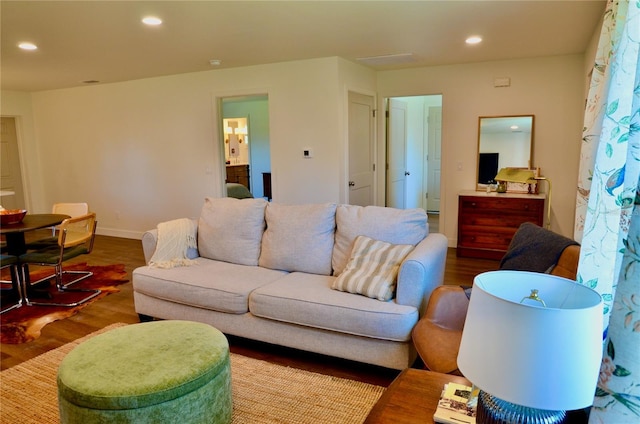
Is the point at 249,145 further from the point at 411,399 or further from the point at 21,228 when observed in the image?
the point at 411,399

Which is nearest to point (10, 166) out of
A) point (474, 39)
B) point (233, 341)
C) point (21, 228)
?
point (21, 228)

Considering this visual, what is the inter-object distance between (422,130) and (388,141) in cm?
182

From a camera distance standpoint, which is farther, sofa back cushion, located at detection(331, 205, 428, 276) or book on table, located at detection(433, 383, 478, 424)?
sofa back cushion, located at detection(331, 205, 428, 276)

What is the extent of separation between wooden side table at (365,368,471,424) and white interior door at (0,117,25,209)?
309 inches

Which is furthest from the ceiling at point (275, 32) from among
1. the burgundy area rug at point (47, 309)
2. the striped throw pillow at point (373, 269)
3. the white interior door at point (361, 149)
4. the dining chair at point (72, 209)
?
the burgundy area rug at point (47, 309)

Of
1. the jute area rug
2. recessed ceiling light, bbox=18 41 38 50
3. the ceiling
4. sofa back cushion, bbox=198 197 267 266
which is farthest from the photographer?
recessed ceiling light, bbox=18 41 38 50

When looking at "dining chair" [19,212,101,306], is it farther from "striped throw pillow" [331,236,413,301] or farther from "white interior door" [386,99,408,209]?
"white interior door" [386,99,408,209]

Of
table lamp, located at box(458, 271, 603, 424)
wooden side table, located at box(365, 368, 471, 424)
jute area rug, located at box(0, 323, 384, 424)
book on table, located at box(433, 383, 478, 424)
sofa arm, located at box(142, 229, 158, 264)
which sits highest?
table lamp, located at box(458, 271, 603, 424)

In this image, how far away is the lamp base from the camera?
94 centimetres

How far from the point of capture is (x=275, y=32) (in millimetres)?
3658

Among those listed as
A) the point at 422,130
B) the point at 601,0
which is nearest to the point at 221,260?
the point at 601,0

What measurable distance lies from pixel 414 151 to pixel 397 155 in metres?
1.08

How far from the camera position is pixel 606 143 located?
0.96m

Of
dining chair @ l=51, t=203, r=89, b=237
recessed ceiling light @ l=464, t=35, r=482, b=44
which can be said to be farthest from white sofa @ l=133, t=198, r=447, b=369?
recessed ceiling light @ l=464, t=35, r=482, b=44
